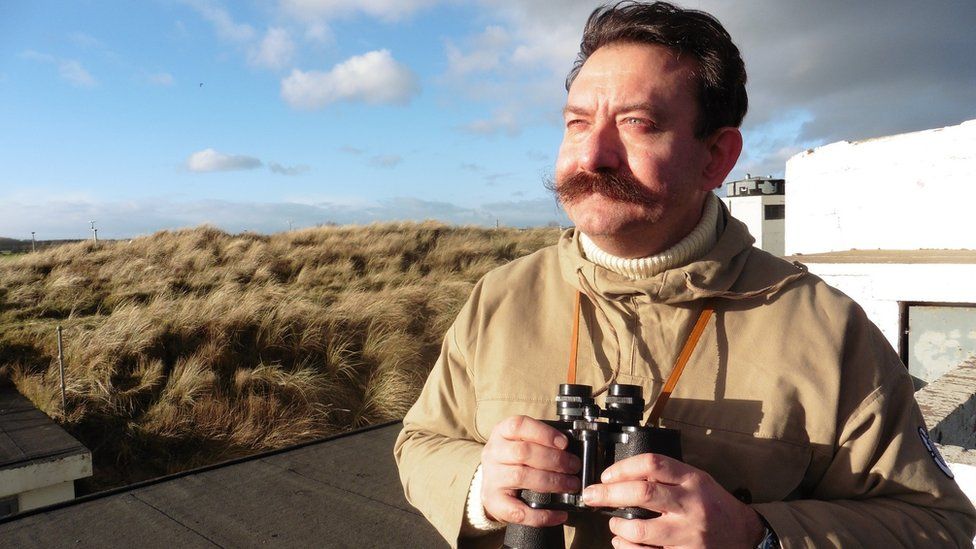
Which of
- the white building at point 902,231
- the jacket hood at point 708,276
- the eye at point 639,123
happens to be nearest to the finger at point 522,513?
the jacket hood at point 708,276

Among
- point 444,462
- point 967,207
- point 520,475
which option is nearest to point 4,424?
point 444,462

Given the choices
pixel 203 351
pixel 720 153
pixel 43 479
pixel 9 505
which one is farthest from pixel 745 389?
pixel 203 351

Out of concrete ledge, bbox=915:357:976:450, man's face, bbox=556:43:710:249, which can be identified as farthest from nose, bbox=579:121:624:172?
concrete ledge, bbox=915:357:976:450

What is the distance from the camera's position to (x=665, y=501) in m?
1.19

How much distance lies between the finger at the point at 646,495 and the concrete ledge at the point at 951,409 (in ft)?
8.55

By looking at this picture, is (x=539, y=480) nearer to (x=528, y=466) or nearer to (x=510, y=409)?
(x=528, y=466)

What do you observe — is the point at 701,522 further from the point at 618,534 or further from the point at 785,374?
the point at 785,374

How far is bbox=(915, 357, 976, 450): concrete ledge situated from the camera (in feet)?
10.6

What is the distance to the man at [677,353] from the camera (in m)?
1.38

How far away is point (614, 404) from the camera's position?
1.33m

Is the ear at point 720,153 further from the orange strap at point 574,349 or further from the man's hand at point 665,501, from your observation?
the man's hand at point 665,501

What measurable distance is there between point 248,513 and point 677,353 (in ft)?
8.59

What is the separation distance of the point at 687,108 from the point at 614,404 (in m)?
0.81

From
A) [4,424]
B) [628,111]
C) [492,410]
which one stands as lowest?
[4,424]
